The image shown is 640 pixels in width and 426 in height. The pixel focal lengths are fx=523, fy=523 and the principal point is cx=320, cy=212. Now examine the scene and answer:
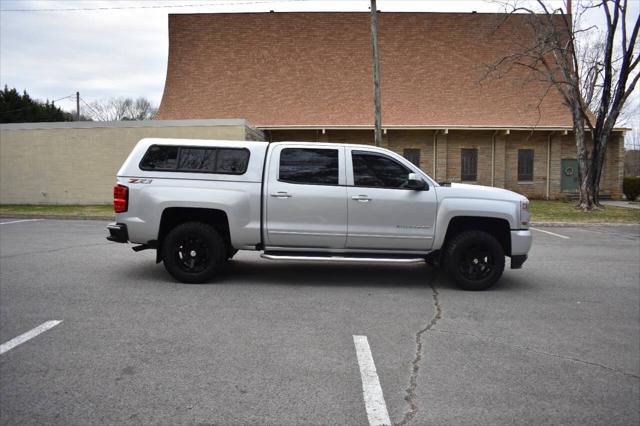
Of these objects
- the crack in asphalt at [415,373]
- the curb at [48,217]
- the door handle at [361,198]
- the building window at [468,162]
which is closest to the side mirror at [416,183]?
the door handle at [361,198]

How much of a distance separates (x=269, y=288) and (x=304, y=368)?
2.91 m

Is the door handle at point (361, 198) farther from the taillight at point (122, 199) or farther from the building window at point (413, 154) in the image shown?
the building window at point (413, 154)

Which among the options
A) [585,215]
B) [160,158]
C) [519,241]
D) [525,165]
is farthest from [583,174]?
[160,158]

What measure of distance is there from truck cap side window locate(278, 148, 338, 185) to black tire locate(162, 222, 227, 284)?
1.26 metres

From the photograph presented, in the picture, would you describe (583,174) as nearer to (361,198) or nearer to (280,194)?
(361,198)

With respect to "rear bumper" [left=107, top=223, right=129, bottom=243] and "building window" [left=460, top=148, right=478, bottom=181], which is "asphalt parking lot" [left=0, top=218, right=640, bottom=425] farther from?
"building window" [left=460, top=148, right=478, bottom=181]

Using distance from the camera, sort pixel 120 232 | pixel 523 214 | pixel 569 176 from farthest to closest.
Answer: pixel 569 176, pixel 523 214, pixel 120 232

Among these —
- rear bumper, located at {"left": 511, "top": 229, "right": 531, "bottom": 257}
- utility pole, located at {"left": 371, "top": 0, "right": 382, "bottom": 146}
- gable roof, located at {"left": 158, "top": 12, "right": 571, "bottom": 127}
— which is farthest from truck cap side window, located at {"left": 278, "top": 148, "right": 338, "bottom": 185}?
gable roof, located at {"left": 158, "top": 12, "right": 571, "bottom": 127}

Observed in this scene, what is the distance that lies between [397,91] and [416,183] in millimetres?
22285

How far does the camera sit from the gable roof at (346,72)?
2711cm

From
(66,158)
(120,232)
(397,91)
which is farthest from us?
(397,91)

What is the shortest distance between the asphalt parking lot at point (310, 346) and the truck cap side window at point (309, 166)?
1.47m

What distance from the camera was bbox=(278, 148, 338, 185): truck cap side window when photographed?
23.9 feet

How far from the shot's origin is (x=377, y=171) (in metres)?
7.34
